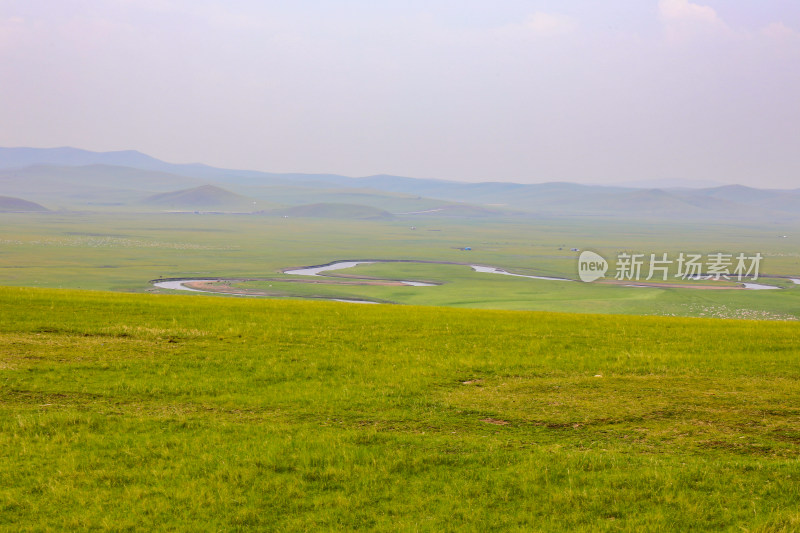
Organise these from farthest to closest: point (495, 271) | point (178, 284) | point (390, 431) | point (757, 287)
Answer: point (495, 271), point (757, 287), point (178, 284), point (390, 431)

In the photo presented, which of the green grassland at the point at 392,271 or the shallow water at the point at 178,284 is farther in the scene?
the shallow water at the point at 178,284

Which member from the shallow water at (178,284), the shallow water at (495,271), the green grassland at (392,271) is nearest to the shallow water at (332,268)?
the green grassland at (392,271)

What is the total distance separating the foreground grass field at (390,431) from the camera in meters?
10.8

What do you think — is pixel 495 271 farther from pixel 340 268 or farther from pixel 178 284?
pixel 178 284

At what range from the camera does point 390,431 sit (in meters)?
14.2

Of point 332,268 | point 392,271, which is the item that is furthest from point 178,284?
point 392,271

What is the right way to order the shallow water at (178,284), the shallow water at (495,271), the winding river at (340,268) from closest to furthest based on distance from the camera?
the shallow water at (178,284)
the winding river at (340,268)
the shallow water at (495,271)

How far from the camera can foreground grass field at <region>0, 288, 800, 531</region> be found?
35.4 feet

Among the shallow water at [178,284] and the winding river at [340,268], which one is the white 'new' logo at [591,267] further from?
the shallow water at [178,284]

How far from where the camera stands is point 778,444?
43.4 ft

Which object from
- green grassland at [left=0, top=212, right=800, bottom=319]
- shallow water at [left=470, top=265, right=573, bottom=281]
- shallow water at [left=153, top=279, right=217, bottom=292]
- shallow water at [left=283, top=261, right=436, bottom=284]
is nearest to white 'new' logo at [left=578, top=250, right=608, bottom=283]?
green grassland at [left=0, top=212, right=800, bottom=319]

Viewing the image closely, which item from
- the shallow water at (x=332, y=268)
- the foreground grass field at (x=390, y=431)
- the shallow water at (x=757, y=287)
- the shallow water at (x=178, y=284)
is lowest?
the shallow water at (x=178, y=284)

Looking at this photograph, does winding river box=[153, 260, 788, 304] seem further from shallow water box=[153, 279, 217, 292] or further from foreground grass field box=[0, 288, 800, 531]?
foreground grass field box=[0, 288, 800, 531]

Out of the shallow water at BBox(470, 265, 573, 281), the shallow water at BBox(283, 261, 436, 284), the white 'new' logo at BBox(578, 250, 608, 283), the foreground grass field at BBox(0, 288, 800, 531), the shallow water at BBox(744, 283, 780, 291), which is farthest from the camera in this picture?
the white 'new' logo at BBox(578, 250, 608, 283)
